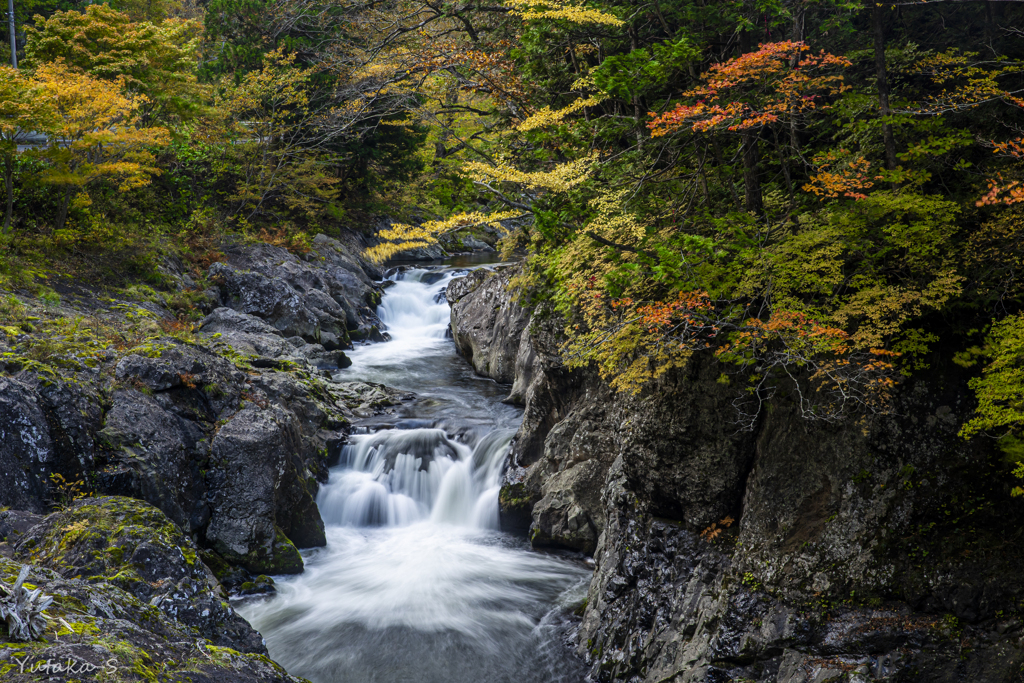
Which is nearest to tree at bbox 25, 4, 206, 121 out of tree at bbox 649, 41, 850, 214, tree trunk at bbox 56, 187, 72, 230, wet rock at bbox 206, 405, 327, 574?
tree trunk at bbox 56, 187, 72, 230

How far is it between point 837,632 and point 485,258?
25.1m

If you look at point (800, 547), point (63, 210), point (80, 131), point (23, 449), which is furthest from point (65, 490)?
point (63, 210)

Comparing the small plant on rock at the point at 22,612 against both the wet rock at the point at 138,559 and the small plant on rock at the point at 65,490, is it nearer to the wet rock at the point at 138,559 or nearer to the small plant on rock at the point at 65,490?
the wet rock at the point at 138,559

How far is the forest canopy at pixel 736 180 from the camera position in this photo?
5.46m

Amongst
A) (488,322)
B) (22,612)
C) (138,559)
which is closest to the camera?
(22,612)

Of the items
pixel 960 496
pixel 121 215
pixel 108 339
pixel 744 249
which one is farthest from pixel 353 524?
pixel 121 215

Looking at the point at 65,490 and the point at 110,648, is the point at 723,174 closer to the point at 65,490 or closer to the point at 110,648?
the point at 110,648

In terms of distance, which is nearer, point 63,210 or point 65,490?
point 65,490

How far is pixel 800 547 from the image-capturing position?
229 inches

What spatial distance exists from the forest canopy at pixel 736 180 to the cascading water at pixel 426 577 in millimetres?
3389

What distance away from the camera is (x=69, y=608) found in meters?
3.28

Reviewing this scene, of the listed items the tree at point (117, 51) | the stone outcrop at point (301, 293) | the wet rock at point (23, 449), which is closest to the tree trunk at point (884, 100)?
the wet rock at point (23, 449)

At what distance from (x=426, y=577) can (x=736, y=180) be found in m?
7.33

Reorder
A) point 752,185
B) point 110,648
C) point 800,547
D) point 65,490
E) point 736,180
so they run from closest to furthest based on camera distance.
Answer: point 110,648 → point 800,547 → point 65,490 → point 752,185 → point 736,180
